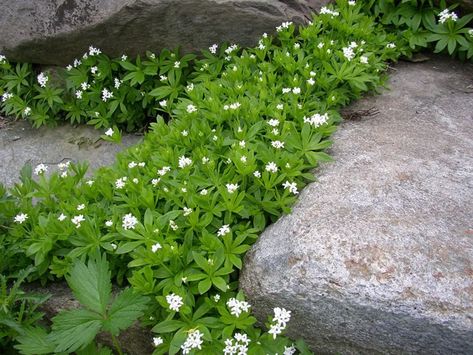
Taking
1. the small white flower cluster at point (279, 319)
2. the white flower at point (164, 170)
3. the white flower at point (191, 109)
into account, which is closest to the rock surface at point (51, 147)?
the white flower at point (191, 109)

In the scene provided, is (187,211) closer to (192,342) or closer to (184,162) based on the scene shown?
(184,162)

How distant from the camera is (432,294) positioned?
2.77 metres

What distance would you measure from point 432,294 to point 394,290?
0.69 ft

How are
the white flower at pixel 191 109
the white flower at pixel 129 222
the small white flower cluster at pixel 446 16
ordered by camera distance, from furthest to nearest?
the small white flower cluster at pixel 446 16, the white flower at pixel 191 109, the white flower at pixel 129 222

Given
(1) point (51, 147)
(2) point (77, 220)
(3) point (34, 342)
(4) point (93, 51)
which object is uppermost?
(4) point (93, 51)

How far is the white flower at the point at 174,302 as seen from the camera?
289 centimetres

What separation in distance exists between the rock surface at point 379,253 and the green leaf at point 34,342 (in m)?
1.33

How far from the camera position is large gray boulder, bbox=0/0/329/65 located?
504 cm

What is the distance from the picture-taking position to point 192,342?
2.79 metres

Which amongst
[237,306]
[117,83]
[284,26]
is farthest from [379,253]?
[117,83]

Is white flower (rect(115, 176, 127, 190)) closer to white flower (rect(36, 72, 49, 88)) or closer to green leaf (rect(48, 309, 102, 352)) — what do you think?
green leaf (rect(48, 309, 102, 352))

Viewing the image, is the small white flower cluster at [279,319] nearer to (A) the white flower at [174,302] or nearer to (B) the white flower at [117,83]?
(A) the white flower at [174,302]

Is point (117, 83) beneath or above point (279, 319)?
above

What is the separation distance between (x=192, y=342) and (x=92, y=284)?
0.76m
